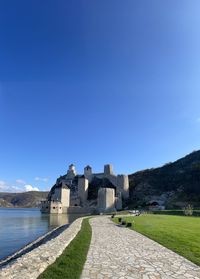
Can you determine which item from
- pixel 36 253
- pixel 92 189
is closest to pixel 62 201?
pixel 92 189

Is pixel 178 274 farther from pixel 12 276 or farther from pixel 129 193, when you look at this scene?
pixel 129 193

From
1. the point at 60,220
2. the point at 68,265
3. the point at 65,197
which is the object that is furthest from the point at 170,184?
the point at 68,265

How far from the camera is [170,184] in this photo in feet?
318

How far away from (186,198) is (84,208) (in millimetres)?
32136

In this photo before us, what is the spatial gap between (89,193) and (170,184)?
98.4 ft

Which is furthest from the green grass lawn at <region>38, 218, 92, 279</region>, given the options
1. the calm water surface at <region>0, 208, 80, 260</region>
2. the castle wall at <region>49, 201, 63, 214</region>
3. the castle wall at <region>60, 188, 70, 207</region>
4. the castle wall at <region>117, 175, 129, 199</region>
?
the castle wall at <region>117, 175, 129, 199</region>

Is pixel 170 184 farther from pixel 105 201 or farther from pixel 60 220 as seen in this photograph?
pixel 60 220

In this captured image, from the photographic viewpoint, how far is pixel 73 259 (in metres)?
A: 10.3

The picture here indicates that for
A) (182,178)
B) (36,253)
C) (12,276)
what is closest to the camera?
(12,276)

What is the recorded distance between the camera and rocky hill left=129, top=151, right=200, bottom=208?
83.9 meters

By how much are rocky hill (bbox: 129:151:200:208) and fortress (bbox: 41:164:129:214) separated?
724 cm

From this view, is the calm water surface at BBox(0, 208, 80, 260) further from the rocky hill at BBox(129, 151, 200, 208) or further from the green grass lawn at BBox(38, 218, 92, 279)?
the rocky hill at BBox(129, 151, 200, 208)

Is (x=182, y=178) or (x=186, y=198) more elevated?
(x=182, y=178)

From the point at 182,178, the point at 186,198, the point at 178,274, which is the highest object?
the point at 182,178
